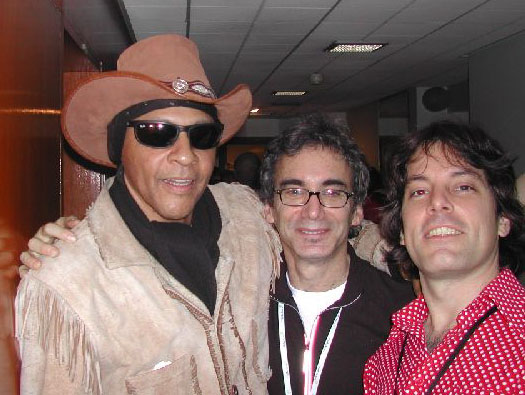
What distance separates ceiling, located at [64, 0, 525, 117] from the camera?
5801 millimetres

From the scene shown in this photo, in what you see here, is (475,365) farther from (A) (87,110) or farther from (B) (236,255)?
(A) (87,110)

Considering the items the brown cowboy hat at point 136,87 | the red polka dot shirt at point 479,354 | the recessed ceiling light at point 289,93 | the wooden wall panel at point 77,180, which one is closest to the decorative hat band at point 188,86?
the brown cowboy hat at point 136,87

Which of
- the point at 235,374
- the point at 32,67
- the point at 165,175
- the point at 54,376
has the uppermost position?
the point at 32,67

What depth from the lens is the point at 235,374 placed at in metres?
2.11

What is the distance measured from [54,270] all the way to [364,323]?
1.31 meters

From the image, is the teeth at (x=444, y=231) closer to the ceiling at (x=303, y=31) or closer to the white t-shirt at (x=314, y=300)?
the white t-shirt at (x=314, y=300)

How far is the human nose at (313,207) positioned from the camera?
234cm

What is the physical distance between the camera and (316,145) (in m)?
2.50

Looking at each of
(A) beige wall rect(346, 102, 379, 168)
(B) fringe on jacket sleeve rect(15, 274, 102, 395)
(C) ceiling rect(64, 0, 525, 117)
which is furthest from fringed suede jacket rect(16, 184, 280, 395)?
(A) beige wall rect(346, 102, 379, 168)

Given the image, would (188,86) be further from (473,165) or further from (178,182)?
(473,165)

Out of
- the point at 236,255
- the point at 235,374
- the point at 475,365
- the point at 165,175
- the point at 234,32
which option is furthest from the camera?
the point at 234,32

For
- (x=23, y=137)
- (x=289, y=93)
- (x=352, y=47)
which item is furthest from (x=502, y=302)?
(x=289, y=93)

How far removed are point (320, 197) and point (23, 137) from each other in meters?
1.25

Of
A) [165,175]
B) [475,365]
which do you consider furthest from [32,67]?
[475,365]
